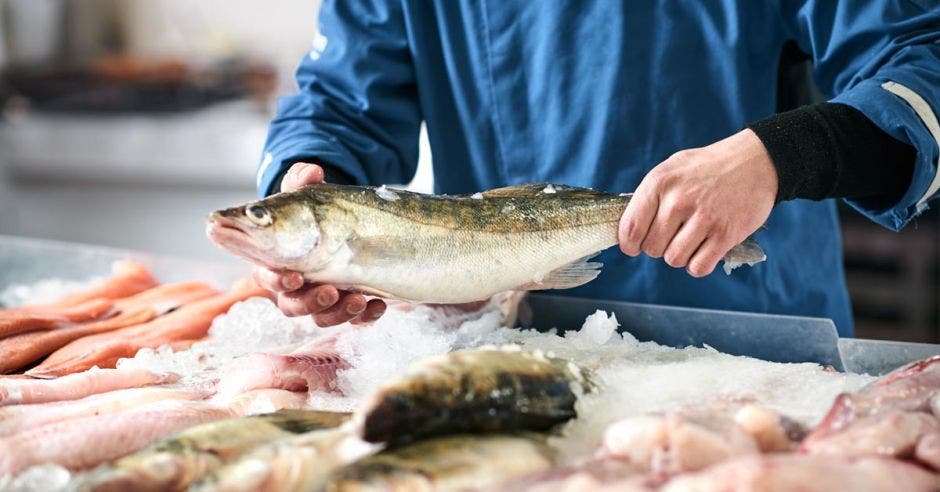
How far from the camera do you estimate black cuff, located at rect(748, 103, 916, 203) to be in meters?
1.67

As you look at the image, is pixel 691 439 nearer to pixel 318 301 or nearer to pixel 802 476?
pixel 802 476

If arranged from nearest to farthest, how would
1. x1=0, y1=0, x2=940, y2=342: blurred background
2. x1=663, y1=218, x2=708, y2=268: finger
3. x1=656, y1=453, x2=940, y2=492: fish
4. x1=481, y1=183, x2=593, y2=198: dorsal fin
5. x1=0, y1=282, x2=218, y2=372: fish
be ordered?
1. x1=656, y1=453, x2=940, y2=492: fish
2. x1=663, y1=218, x2=708, y2=268: finger
3. x1=481, y1=183, x2=593, y2=198: dorsal fin
4. x1=0, y1=282, x2=218, y2=372: fish
5. x1=0, y1=0, x2=940, y2=342: blurred background

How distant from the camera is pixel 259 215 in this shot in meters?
1.50

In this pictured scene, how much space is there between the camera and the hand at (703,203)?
1.61 metres

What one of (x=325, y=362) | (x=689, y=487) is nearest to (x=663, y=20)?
(x=325, y=362)

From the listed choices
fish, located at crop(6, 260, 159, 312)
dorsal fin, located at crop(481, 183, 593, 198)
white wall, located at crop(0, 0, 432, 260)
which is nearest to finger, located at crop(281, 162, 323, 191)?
dorsal fin, located at crop(481, 183, 593, 198)

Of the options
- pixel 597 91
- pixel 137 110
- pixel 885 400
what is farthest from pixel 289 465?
pixel 137 110

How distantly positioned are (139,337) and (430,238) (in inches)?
27.2

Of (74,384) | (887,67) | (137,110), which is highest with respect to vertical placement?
(887,67)

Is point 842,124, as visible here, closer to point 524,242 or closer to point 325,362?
point 524,242

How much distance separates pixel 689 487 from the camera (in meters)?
0.98

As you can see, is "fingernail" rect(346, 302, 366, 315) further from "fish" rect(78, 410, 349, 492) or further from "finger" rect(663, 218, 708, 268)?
"finger" rect(663, 218, 708, 268)

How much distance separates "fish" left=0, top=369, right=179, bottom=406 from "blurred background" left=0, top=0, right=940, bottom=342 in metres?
3.34

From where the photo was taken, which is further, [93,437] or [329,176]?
[329,176]
